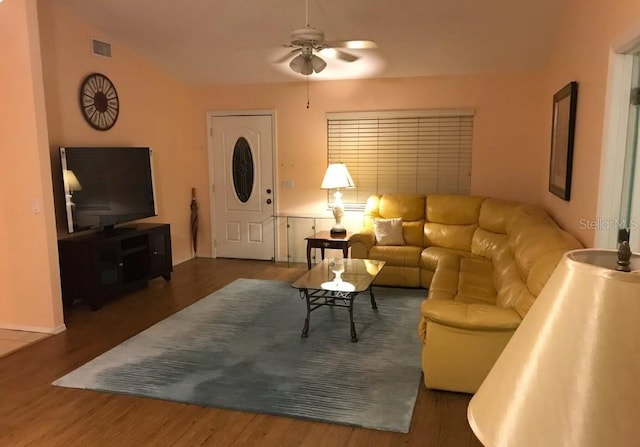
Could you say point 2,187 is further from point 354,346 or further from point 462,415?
Result: point 462,415

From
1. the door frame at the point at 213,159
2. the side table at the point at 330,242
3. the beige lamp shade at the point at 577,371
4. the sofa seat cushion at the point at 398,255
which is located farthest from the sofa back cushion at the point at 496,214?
the beige lamp shade at the point at 577,371

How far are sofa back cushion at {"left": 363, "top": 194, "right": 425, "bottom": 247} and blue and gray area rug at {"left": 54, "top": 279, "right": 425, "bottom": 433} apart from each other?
1.06m

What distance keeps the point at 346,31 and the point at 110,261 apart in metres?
3.27

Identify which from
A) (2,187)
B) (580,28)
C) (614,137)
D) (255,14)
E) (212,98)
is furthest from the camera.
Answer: (212,98)

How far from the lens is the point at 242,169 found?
22.2ft

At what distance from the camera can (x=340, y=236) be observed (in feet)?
19.0

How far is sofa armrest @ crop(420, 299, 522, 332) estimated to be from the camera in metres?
2.79

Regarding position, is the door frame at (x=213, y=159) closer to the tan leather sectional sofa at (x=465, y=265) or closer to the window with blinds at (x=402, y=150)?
the window with blinds at (x=402, y=150)

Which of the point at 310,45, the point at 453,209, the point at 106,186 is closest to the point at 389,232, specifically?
the point at 453,209

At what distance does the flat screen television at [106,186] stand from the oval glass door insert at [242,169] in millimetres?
1382

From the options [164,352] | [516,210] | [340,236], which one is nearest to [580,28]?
[516,210]

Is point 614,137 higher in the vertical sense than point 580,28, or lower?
lower

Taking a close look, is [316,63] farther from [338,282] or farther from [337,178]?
[337,178]

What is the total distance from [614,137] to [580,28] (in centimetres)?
129
